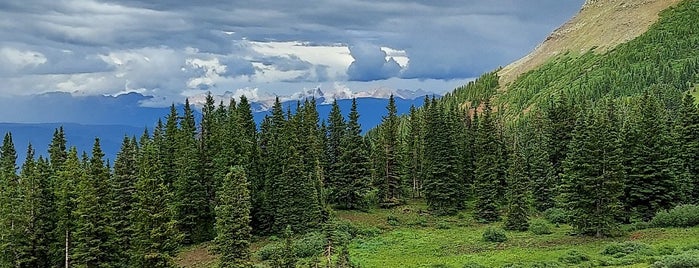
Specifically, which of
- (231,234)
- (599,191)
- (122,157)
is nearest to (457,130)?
(599,191)

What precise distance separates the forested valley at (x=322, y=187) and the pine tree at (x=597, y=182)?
5.8 inches

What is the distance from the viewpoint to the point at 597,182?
2462 inches

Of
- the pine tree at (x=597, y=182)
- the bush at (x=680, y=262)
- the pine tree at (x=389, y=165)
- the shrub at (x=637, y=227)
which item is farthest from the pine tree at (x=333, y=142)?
the bush at (x=680, y=262)

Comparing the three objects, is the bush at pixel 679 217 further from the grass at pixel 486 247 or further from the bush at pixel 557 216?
the bush at pixel 557 216

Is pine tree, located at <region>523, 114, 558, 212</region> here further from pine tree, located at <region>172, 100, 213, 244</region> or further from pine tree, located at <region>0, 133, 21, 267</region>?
pine tree, located at <region>0, 133, 21, 267</region>

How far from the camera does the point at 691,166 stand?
238 feet

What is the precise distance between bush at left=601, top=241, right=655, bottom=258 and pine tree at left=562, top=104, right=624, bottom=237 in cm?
688

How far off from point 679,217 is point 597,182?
8.73 meters

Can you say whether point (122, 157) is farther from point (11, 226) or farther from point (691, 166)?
point (691, 166)

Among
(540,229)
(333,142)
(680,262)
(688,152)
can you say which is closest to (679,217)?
(688,152)

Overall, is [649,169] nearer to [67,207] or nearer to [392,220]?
[392,220]

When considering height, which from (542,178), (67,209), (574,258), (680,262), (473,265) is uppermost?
(542,178)

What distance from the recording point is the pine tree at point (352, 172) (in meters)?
91.3

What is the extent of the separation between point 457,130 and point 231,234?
6581 centimetres
